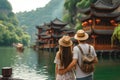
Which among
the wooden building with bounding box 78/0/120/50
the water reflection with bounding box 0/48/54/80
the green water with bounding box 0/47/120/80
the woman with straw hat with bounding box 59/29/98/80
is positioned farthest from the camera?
the wooden building with bounding box 78/0/120/50

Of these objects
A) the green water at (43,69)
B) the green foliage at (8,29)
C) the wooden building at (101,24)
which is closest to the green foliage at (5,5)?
the green foliage at (8,29)

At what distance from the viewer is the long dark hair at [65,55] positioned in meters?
8.73

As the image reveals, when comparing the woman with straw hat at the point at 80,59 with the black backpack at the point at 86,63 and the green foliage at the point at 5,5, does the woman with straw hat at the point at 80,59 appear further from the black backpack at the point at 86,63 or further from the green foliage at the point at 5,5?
the green foliage at the point at 5,5

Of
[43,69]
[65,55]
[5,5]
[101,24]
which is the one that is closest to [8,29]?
[5,5]

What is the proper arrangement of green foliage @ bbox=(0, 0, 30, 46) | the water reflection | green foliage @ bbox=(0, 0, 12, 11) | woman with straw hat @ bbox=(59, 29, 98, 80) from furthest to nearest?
1. green foliage @ bbox=(0, 0, 12, 11)
2. green foliage @ bbox=(0, 0, 30, 46)
3. the water reflection
4. woman with straw hat @ bbox=(59, 29, 98, 80)

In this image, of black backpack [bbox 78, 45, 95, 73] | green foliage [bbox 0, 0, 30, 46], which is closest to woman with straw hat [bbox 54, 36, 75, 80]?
black backpack [bbox 78, 45, 95, 73]

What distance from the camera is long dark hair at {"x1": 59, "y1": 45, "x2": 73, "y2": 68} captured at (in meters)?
8.73

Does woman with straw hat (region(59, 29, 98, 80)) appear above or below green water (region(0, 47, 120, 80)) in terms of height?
above

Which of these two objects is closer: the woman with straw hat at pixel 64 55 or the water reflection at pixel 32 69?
the woman with straw hat at pixel 64 55

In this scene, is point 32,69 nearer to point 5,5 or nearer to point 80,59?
point 80,59

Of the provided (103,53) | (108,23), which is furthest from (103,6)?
(103,53)

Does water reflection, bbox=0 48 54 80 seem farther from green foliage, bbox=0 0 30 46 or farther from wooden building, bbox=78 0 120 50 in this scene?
green foliage, bbox=0 0 30 46

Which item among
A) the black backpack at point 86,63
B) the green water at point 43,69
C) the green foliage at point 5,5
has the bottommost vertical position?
the green water at point 43,69

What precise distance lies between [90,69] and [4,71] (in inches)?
117
